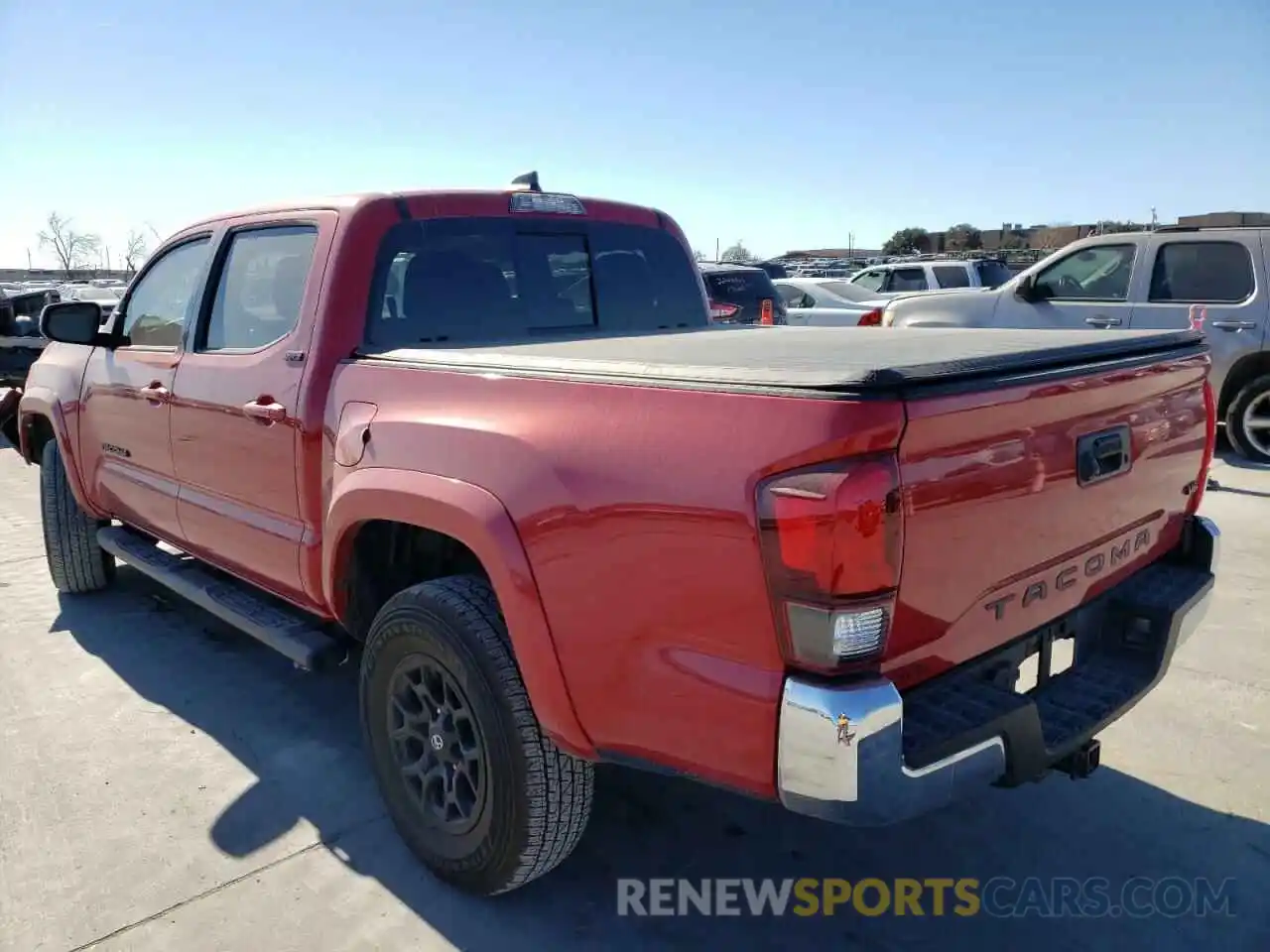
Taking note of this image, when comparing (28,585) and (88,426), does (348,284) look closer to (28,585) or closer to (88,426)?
(88,426)

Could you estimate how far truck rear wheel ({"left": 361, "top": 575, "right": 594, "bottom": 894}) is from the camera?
248cm

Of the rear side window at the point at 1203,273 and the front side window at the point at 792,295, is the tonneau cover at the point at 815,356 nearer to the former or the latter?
the rear side window at the point at 1203,273

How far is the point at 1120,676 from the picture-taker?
8.82 feet

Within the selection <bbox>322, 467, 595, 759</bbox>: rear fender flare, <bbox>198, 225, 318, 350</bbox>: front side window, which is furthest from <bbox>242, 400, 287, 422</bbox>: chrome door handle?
<bbox>322, 467, 595, 759</bbox>: rear fender flare

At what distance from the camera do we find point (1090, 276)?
906 cm

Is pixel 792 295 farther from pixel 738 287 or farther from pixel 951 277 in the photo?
pixel 738 287

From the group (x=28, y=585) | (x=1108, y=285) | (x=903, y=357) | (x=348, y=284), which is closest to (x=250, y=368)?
(x=348, y=284)

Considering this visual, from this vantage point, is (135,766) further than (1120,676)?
Yes

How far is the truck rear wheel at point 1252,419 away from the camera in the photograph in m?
8.40

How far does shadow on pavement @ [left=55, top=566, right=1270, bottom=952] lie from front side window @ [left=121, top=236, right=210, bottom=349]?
1692 mm

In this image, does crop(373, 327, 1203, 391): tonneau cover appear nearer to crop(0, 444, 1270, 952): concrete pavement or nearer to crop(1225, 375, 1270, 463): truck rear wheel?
crop(0, 444, 1270, 952): concrete pavement

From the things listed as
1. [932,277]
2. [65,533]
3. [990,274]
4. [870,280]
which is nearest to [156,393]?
[65,533]

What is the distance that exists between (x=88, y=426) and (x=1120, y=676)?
4.58 m

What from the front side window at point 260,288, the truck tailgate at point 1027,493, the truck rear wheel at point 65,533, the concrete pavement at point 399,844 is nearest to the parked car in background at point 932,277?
the concrete pavement at point 399,844
